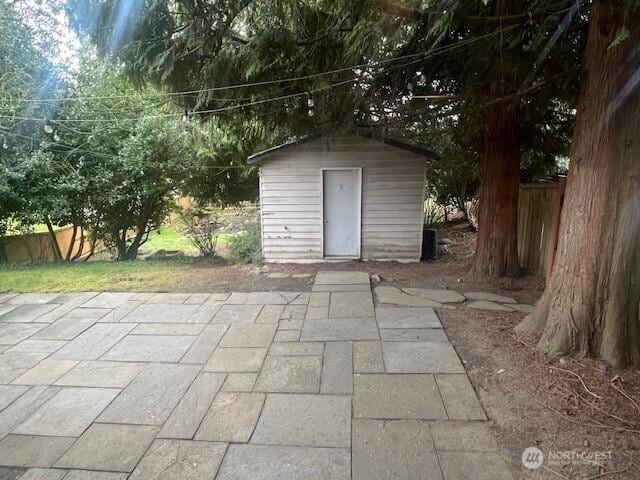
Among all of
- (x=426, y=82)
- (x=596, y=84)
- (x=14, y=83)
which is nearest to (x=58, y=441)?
(x=596, y=84)

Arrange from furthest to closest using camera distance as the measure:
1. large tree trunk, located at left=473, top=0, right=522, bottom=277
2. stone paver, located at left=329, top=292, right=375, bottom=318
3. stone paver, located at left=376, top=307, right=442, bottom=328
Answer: large tree trunk, located at left=473, top=0, right=522, bottom=277
stone paver, located at left=329, top=292, right=375, bottom=318
stone paver, located at left=376, top=307, right=442, bottom=328

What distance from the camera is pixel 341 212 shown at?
727cm

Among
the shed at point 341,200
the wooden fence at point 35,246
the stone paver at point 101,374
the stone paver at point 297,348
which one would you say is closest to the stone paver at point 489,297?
the stone paver at point 297,348

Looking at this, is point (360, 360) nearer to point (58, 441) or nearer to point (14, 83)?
point (58, 441)

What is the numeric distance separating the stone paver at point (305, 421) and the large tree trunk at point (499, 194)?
4012 millimetres

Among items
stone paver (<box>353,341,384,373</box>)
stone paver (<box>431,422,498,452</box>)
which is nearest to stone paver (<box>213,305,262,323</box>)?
stone paver (<box>353,341,384,373</box>)

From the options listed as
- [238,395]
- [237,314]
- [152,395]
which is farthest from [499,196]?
[152,395]

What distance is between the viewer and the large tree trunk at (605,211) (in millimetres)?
2596

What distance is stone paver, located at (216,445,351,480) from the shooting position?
187cm

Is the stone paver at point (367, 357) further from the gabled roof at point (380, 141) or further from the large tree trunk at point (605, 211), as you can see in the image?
the gabled roof at point (380, 141)

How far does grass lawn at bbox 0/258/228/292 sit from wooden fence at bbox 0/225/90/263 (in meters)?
1.21

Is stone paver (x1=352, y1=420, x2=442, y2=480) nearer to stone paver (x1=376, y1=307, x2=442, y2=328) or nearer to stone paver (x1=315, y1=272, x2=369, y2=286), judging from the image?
stone paver (x1=376, y1=307, x2=442, y2=328)

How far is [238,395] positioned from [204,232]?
246 inches

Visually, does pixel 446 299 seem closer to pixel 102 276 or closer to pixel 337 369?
pixel 337 369
